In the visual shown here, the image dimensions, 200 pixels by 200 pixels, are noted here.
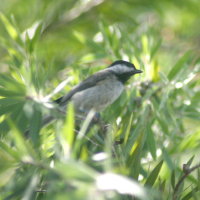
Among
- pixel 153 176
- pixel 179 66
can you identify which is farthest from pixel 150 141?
pixel 179 66

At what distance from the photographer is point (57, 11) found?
8.67 feet

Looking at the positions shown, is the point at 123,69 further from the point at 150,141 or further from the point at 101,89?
the point at 150,141

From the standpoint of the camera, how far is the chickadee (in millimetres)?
2129

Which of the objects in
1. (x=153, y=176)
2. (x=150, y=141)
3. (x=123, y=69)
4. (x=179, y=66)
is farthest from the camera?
(x=123, y=69)

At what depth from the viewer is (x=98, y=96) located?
88.0 inches

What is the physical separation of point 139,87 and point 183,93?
208 mm

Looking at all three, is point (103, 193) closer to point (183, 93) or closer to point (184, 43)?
point (183, 93)

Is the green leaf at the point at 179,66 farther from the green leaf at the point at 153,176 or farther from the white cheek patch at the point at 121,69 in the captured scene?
the green leaf at the point at 153,176

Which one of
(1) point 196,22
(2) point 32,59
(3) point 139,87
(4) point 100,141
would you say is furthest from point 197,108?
(1) point 196,22

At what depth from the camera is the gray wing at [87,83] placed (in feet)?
6.34

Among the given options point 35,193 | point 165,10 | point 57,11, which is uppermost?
point 35,193

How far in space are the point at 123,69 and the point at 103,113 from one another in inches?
14.9

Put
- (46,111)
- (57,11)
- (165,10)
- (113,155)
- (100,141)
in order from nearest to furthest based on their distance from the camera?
(46,111) → (113,155) → (100,141) → (57,11) → (165,10)

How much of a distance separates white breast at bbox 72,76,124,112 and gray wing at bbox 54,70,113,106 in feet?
0.08
